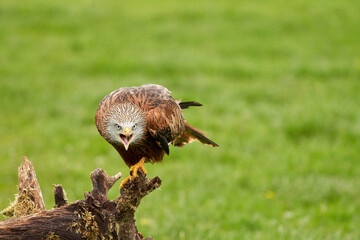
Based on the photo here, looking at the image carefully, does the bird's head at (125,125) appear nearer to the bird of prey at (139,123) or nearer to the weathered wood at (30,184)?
the bird of prey at (139,123)

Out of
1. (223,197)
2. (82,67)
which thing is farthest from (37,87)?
(223,197)

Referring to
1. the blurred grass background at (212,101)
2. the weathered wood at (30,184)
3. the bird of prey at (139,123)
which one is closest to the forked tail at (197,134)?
the bird of prey at (139,123)

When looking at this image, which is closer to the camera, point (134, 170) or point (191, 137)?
point (134, 170)

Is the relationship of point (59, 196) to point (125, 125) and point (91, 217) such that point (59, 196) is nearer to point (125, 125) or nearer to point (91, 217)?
point (91, 217)

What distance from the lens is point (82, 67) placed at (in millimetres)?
10656

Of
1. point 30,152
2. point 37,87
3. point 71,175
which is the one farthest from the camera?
point 37,87

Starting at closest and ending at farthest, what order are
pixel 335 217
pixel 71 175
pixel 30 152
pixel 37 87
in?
pixel 335 217
pixel 71 175
pixel 30 152
pixel 37 87

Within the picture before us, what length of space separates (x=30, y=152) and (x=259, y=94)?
4269 mm

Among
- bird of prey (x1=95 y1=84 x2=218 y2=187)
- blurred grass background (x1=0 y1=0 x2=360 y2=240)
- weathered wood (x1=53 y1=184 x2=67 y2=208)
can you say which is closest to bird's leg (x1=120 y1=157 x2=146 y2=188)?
bird of prey (x1=95 y1=84 x2=218 y2=187)

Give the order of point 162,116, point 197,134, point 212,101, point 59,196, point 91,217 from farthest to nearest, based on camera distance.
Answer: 1. point 212,101
2. point 197,134
3. point 162,116
4. point 59,196
5. point 91,217

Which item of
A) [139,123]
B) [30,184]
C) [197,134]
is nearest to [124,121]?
[139,123]

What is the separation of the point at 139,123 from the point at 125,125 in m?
0.20

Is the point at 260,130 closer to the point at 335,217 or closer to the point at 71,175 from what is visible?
the point at 335,217

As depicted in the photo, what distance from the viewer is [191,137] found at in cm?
456
